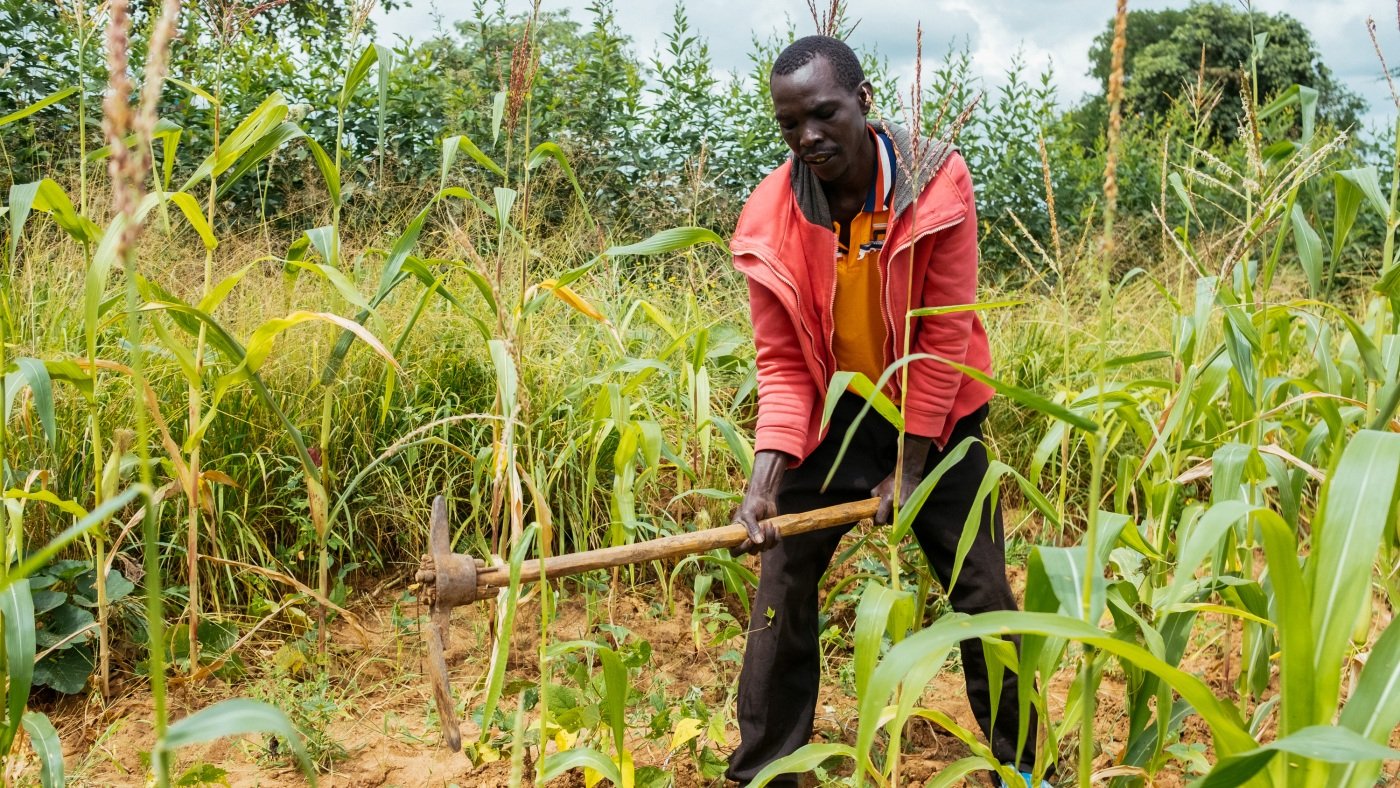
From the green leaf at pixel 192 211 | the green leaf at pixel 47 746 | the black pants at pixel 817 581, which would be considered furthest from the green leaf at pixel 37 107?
the black pants at pixel 817 581

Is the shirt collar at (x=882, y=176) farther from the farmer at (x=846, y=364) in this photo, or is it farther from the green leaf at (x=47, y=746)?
Answer: the green leaf at (x=47, y=746)

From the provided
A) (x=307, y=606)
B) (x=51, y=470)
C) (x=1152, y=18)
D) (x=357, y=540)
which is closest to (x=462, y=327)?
(x=357, y=540)

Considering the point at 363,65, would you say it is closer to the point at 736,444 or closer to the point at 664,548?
the point at 736,444

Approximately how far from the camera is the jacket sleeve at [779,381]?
89.4 inches

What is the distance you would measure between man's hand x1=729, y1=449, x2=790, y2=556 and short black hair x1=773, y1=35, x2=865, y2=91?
79 cm

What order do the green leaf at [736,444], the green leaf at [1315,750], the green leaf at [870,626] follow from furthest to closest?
the green leaf at [736,444] < the green leaf at [870,626] < the green leaf at [1315,750]

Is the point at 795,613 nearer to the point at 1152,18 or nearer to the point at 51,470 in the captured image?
the point at 51,470

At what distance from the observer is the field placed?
127 centimetres

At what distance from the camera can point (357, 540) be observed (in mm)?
3449

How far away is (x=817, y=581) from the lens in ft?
7.74

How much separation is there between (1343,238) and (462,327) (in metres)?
2.79

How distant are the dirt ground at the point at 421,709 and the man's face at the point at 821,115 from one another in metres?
1.35

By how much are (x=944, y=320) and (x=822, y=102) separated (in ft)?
1.73

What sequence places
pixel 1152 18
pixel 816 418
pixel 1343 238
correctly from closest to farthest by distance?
pixel 1343 238 < pixel 816 418 < pixel 1152 18
